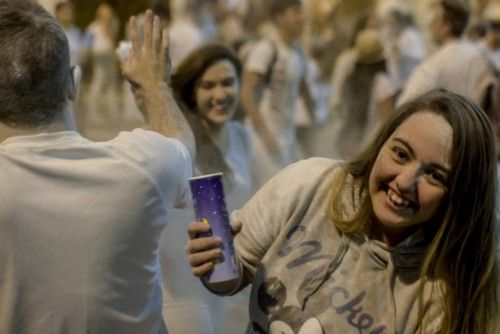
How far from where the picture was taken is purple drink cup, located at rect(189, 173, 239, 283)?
2.50 meters

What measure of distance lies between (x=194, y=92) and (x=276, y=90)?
2.87 meters

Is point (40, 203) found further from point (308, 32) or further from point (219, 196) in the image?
point (308, 32)

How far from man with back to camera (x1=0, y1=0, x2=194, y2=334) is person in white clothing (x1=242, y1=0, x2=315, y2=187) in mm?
4346

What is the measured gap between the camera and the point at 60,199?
243 centimetres

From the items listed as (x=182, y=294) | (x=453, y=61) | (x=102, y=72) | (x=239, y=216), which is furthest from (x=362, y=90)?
(x=239, y=216)

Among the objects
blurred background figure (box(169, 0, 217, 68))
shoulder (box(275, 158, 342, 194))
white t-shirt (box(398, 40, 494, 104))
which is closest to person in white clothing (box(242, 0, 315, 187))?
blurred background figure (box(169, 0, 217, 68))

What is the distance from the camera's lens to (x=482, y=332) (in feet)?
8.74

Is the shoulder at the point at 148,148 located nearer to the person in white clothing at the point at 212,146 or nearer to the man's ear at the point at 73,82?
the man's ear at the point at 73,82

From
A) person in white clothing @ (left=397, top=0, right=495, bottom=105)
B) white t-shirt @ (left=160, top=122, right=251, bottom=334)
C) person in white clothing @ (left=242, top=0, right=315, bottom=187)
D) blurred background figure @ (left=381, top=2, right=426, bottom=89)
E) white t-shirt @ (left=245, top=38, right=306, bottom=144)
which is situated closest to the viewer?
white t-shirt @ (left=160, top=122, right=251, bottom=334)

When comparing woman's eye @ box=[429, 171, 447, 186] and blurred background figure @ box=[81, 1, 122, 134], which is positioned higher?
woman's eye @ box=[429, 171, 447, 186]

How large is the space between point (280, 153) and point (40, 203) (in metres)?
4.96

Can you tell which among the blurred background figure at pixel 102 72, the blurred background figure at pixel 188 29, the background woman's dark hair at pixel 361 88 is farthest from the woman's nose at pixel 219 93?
the blurred background figure at pixel 102 72

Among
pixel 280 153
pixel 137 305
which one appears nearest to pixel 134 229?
pixel 137 305

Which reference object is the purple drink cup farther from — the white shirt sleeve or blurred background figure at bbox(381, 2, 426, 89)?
blurred background figure at bbox(381, 2, 426, 89)
